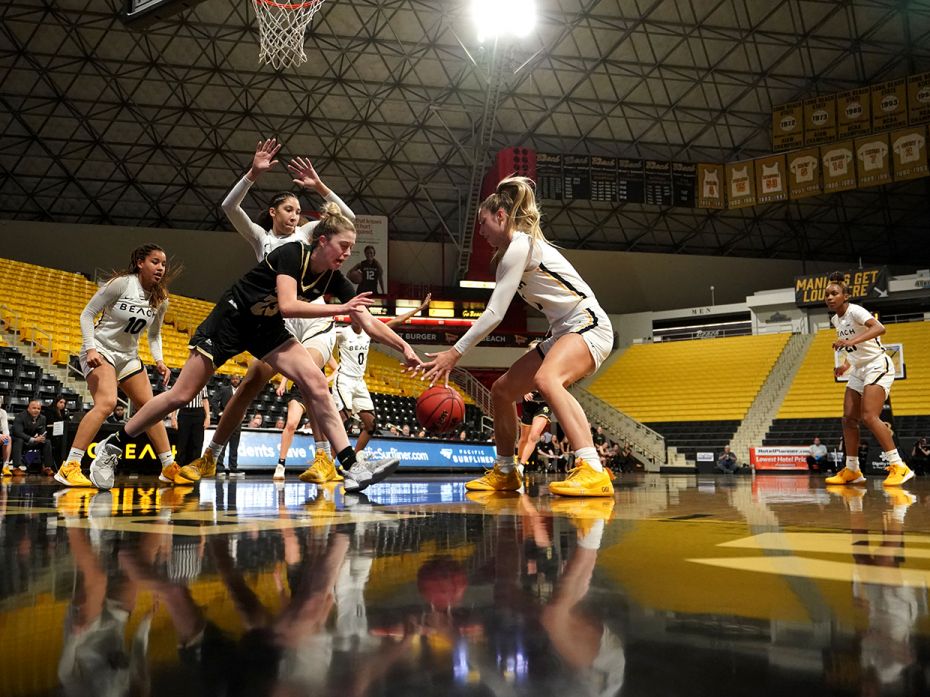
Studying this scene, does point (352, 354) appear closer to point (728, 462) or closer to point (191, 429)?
point (191, 429)

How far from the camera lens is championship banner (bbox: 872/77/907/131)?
64.4 ft

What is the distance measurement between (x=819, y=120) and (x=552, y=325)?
67.0 ft

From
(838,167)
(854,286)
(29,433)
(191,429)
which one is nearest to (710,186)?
(838,167)

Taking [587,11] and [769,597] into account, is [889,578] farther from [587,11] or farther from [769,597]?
[587,11]

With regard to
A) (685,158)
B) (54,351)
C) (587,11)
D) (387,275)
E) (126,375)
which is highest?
(587,11)

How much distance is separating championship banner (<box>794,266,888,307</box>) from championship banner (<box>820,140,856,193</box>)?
155 inches

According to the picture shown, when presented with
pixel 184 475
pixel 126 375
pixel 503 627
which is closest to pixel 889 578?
pixel 503 627

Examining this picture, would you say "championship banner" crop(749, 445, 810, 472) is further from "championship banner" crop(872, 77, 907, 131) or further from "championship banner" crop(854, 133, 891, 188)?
"championship banner" crop(872, 77, 907, 131)

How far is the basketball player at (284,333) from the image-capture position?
12.5 ft

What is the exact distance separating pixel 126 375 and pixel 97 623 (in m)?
4.61

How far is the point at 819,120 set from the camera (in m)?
20.8

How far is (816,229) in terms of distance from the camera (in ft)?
88.6

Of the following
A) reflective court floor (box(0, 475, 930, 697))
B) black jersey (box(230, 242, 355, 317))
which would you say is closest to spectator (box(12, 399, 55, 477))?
black jersey (box(230, 242, 355, 317))

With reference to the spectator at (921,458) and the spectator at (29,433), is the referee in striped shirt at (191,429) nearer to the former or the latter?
the spectator at (29,433)
